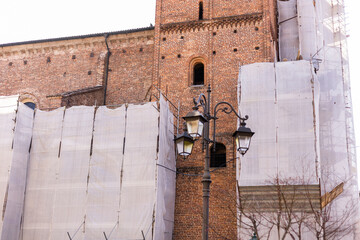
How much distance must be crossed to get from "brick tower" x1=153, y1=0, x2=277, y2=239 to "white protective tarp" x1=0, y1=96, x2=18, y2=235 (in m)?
6.11

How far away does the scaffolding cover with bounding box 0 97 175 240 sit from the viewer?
17.4m

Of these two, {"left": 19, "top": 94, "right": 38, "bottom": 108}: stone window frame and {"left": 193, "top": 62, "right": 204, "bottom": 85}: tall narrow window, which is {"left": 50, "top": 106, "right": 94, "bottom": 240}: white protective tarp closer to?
{"left": 193, "top": 62, "right": 204, "bottom": 85}: tall narrow window

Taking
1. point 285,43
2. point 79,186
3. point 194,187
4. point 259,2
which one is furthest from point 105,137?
point 285,43

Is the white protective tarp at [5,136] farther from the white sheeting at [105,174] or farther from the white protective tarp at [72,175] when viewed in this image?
the white sheeting at [105,174]

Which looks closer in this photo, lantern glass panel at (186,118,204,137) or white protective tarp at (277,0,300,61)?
lantern glass panel at (186,118,204,137)

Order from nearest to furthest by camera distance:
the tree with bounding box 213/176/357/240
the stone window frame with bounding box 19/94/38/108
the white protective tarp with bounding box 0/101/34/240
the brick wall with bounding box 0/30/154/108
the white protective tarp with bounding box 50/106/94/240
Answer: the tree with bounding box 213/176/357/240
the white protective tarp with bounding box 50/106/94/240
the white protective tarp with bounding box 0/101/34/240
the brick wall with bounding box 0/30/154/108
the stone window frame with bounding box 19/94/38/108

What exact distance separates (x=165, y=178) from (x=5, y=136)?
662 centimetres

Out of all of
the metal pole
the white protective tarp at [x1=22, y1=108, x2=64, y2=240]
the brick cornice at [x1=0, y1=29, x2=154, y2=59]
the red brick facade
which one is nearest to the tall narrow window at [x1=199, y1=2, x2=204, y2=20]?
the red brick facade

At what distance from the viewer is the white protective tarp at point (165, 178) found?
17.3 meters

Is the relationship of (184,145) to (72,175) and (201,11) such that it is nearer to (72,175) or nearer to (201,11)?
(72,175)

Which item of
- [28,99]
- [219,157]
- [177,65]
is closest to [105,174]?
[219,157]

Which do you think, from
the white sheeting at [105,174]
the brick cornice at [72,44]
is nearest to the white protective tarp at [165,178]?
the white sheeting at [105,174]

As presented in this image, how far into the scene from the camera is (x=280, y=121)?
1739 cm

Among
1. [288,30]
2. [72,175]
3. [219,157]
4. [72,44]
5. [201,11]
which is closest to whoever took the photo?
[72,175]
